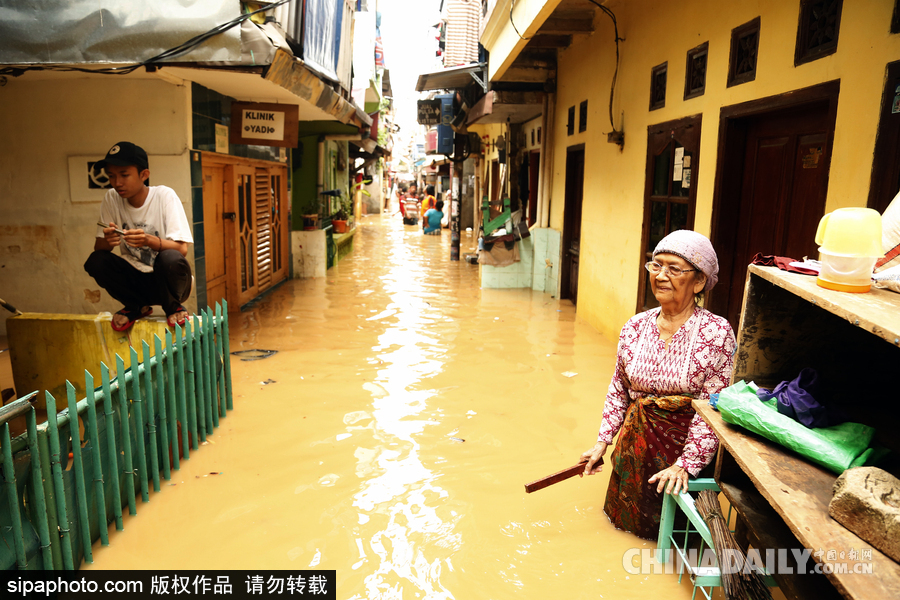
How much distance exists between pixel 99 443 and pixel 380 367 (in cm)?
334

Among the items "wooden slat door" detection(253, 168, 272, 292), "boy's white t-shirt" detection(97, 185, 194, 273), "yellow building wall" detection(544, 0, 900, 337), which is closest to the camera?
"yellow building wall" detection(544, 0, 900, 337)

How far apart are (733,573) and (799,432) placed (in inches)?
21.8

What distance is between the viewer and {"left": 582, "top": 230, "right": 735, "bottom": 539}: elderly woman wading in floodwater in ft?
8.98

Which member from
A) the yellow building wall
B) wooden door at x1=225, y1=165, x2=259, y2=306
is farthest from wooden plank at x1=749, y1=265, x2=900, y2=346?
wooden door at x1=225, y1=165, x2=259, y2=306

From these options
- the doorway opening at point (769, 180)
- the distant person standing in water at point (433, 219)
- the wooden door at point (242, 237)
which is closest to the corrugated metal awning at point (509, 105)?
the wooden door at point (242, 237)

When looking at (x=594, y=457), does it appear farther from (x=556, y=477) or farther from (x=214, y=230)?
(x=214, y=230)

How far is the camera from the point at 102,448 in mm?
3057

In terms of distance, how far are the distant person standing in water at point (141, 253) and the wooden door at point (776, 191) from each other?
13.9ft

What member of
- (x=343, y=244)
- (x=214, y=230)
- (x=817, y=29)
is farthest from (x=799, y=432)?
(x=343, y=244)

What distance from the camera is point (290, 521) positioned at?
3293 mm

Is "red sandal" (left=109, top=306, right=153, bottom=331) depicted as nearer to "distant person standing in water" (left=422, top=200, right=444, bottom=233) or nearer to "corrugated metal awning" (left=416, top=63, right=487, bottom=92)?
"corrugated metal awning" (left=416, top=63, right=487, bottom=92)

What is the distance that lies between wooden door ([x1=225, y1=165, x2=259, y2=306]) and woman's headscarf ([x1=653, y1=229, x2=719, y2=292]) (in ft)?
23.5

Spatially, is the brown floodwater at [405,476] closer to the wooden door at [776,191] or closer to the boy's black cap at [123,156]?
the wooden door at [776,191]

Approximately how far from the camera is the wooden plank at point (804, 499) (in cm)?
144
